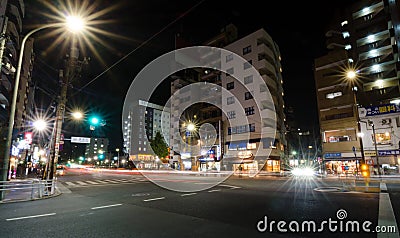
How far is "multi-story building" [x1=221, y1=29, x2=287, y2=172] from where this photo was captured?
41.8 m

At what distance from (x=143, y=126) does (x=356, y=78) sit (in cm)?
9576

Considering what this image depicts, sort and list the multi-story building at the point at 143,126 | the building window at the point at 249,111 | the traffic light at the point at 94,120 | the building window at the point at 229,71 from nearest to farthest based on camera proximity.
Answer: the traffic light at the point at 94,120 → the building window at the point at 249,111 → the building window at the point at 229,71 → the multi-story building at the point at 143,126

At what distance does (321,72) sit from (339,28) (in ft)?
33.5

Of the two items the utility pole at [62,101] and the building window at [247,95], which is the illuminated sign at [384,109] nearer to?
the building window at [247,95]

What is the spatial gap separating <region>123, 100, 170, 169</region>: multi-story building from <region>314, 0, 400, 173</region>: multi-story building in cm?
8019

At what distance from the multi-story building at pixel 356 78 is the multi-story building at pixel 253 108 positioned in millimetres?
8667

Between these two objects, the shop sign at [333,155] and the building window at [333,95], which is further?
the building window at [333,95]

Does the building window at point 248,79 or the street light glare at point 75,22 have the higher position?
the building window at point 248,79

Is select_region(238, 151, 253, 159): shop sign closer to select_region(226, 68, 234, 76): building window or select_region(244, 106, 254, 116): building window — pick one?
select_region(244, 106, 254, 116): building window

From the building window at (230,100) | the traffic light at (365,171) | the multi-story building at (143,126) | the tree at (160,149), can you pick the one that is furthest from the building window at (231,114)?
the multi-story building at (143,126)

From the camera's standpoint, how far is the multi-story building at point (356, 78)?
3809 centimetres

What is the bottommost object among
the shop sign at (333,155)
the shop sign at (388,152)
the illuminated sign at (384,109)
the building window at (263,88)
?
the shop sign at (333,155)

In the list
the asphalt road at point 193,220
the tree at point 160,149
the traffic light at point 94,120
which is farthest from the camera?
the tree at point 160,149

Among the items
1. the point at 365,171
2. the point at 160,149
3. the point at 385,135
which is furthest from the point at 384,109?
the point at 160,149
